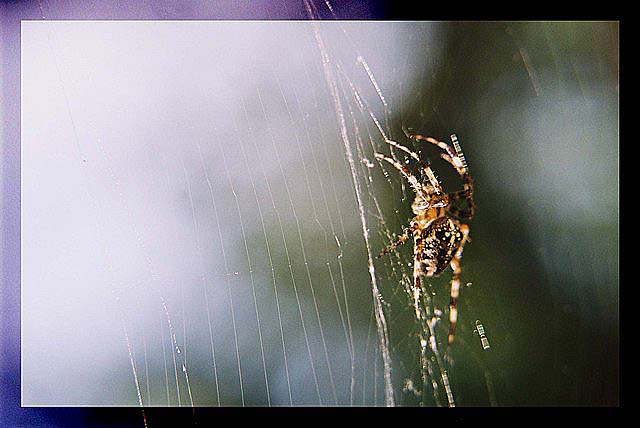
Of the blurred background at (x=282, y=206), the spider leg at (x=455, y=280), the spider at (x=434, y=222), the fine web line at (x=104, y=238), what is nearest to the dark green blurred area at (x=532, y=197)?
the blurred background at (x=282, y=206)

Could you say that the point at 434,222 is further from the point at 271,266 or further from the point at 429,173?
the point at 271,266

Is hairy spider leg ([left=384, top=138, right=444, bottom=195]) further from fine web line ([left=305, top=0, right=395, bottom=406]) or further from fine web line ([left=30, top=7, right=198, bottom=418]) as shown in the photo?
fine web line ([left=30, top=7, right=198, bottom=418])

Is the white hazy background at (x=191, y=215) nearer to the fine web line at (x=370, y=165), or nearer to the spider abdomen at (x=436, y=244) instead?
the fine web line at (x=370, y=165)

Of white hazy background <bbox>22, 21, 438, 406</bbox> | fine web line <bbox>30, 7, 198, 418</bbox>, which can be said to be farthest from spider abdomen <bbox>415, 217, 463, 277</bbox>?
fine web line <bbox>30, 7, 198, 418</bbox>

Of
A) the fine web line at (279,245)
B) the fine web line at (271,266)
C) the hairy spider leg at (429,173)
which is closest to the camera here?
the hairy spider leg at (429,173)

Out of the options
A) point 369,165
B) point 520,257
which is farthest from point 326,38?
point 520,257

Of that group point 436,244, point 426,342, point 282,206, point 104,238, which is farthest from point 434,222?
point 104,238
